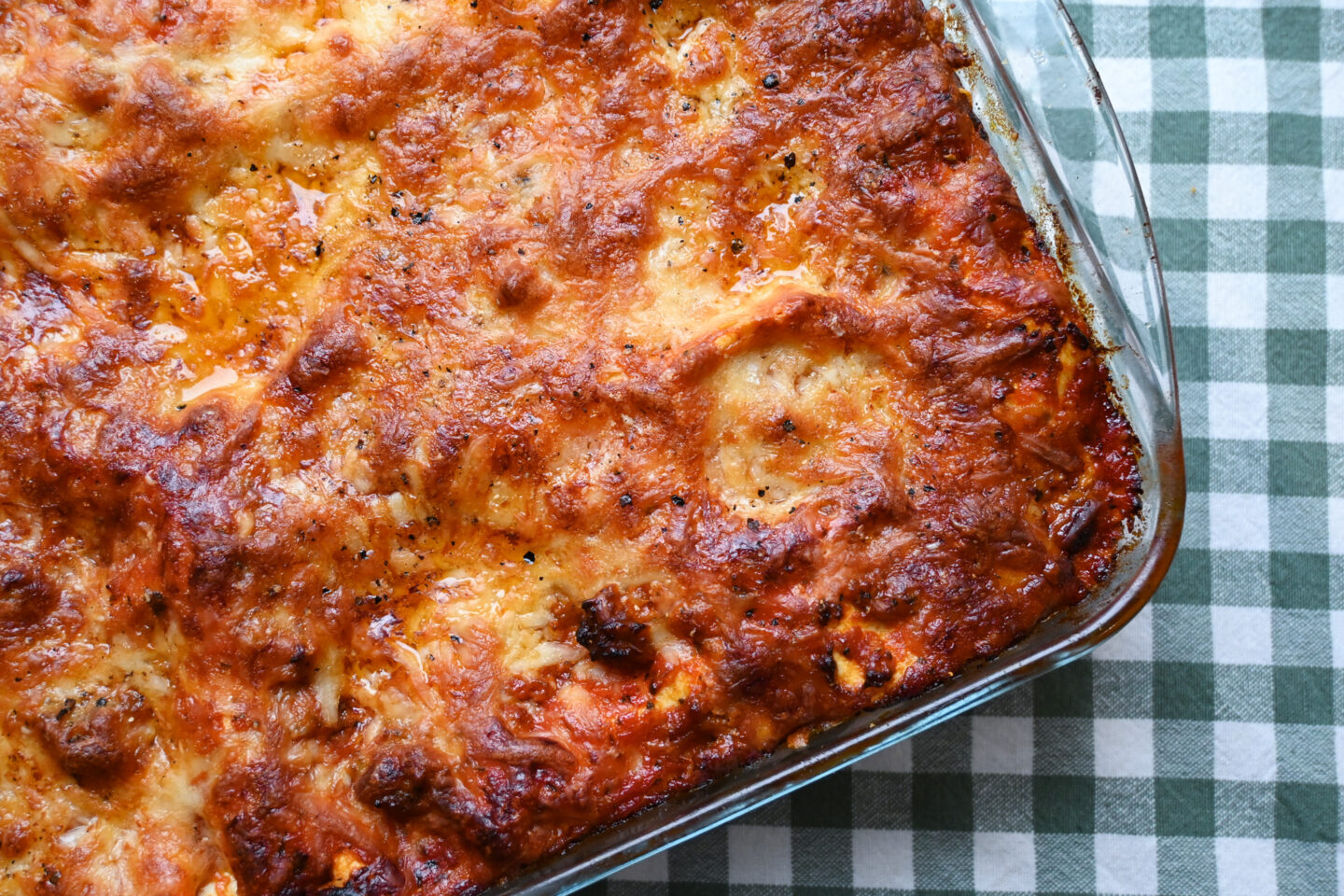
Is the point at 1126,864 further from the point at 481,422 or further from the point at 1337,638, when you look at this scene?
the point at 481,422

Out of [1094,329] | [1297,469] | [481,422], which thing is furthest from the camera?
[1297,469]

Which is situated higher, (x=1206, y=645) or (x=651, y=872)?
(x=651, y=872)

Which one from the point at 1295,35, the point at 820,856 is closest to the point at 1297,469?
the point at 1295,35

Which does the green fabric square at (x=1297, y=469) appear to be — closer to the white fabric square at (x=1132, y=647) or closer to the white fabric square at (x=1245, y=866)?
the white fabric square at (x=1132, y=647)

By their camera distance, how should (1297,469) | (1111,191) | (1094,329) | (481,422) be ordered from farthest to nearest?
(1297,469), (1111,191), (1094,329), (481,422)

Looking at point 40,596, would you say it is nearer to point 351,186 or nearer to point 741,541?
point 351,186

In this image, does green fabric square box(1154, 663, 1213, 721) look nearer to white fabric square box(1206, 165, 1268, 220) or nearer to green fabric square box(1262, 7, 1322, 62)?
white fabric square box(1206, 165, 1268, 220)
